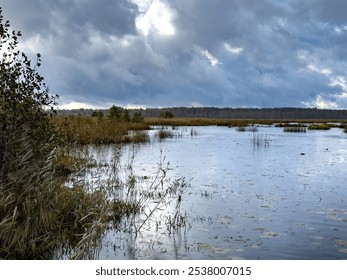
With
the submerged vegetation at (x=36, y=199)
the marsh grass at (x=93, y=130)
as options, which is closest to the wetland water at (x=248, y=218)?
the submerged vegetation at (x=36, y=199)

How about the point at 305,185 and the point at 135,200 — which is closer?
the point at 135,200

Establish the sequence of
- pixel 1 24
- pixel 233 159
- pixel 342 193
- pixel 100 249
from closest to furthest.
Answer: pixel 100 249, pixel 1 24, pixel 342 193, pixel 233 159

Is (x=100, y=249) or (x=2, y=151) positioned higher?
(x=2, y=151)

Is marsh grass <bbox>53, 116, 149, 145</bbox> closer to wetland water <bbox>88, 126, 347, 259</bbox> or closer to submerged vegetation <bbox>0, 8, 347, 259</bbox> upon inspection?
wetland water <bbox>88, 126, 347, 259</bbox>

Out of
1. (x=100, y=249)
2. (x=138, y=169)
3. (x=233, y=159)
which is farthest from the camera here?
(x=233, y=159)

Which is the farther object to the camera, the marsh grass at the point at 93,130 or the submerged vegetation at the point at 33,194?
the marsh grass at the point at 93,130

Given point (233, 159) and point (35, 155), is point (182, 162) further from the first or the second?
point (35, 155)

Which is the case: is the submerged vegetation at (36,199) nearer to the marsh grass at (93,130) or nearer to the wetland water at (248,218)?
the wetland water at (248,218)

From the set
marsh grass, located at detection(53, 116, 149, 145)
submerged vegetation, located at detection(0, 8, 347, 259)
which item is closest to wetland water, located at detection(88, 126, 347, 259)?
submerged vegetation, located at detection(0, 8, 347, 259)

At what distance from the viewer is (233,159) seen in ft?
80.6

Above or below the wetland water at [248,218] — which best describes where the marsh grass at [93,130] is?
above

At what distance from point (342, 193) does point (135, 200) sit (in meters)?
7.77

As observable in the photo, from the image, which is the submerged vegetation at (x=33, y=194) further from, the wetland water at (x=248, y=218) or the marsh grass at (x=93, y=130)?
the marsh grass at (x=93, y=130)

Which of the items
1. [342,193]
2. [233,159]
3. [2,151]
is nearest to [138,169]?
[233,159]
